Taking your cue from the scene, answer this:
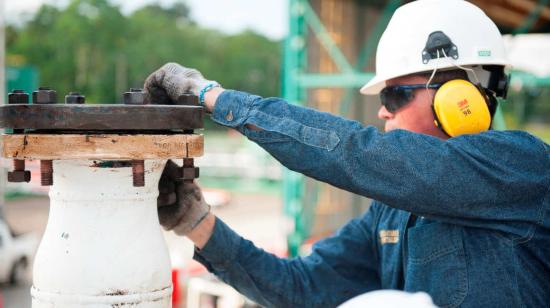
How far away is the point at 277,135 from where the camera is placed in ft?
6.06

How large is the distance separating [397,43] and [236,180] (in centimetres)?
1938

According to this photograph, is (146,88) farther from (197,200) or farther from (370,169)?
(370,169)

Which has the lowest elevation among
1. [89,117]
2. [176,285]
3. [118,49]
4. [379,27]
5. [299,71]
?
[176,285]

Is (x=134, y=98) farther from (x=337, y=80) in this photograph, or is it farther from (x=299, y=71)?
(x=299, y=71)

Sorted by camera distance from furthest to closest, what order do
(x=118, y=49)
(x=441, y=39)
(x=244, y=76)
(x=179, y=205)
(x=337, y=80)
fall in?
(x=244, y=76) → (x=118, y=49) → (x=337, y=80) → (x=179, y=205) → (x=441, y=39)

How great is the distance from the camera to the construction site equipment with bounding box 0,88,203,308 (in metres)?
1.73

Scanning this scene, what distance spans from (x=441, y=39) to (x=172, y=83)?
81cm

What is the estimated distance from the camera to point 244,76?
2498 inches

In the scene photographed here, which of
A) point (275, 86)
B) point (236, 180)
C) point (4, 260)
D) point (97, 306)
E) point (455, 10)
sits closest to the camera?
point (97, 306)

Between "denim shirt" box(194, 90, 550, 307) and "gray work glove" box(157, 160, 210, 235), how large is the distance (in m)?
0.37

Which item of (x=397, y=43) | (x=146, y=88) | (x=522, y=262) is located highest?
(x=397, y=43)

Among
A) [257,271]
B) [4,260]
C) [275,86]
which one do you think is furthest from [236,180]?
[275,86]

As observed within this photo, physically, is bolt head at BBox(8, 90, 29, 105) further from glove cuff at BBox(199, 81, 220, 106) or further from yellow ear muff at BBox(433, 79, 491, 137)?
yellow ear muff at BBox(433, 79, 491, 137)

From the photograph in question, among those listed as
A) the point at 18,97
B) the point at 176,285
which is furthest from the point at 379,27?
the point at 18,97
